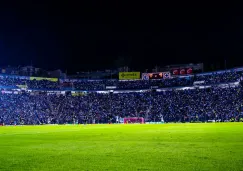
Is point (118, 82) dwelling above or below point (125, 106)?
above

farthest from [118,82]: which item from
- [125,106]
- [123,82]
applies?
[125,106]

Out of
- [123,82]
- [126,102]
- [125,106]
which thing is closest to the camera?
[125,106]

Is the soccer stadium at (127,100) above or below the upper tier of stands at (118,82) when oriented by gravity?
below

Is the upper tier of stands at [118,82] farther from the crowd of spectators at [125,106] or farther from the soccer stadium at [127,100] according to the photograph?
the crowd of spectators at [125,106]

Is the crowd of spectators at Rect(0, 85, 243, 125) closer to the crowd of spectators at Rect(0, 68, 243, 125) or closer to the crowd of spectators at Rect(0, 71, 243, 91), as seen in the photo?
the crowd of spectators at Rect(0, 68, 243, 125)

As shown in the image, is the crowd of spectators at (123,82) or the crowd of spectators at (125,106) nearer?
the crowd of spectators at (125,106)

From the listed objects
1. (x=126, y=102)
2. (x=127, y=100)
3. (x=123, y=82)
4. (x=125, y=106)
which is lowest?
(x=125, y=106)

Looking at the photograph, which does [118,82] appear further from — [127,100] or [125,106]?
[125,106]

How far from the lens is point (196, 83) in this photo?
94.9m

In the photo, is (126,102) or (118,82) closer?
(126,102)

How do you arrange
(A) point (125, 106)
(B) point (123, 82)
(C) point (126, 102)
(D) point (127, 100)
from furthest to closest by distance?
(B) point (123, 82) → (D) point (127, 100) → (C) point (126, 102) → (A) point (125, 106)

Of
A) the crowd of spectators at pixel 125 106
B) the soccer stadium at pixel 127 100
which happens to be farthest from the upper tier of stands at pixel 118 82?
the crowd of spectators at pixel 125 106

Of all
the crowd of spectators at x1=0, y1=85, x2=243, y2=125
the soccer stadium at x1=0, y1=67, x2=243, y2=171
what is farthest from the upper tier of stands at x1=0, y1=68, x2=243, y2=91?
the crowd of spectators at x1=0, y1=85, x2=243, y2=125

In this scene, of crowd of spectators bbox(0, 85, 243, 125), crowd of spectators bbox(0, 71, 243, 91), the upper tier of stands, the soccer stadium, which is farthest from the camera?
crowd of spectators bbox(0, 71, 243, 91)
